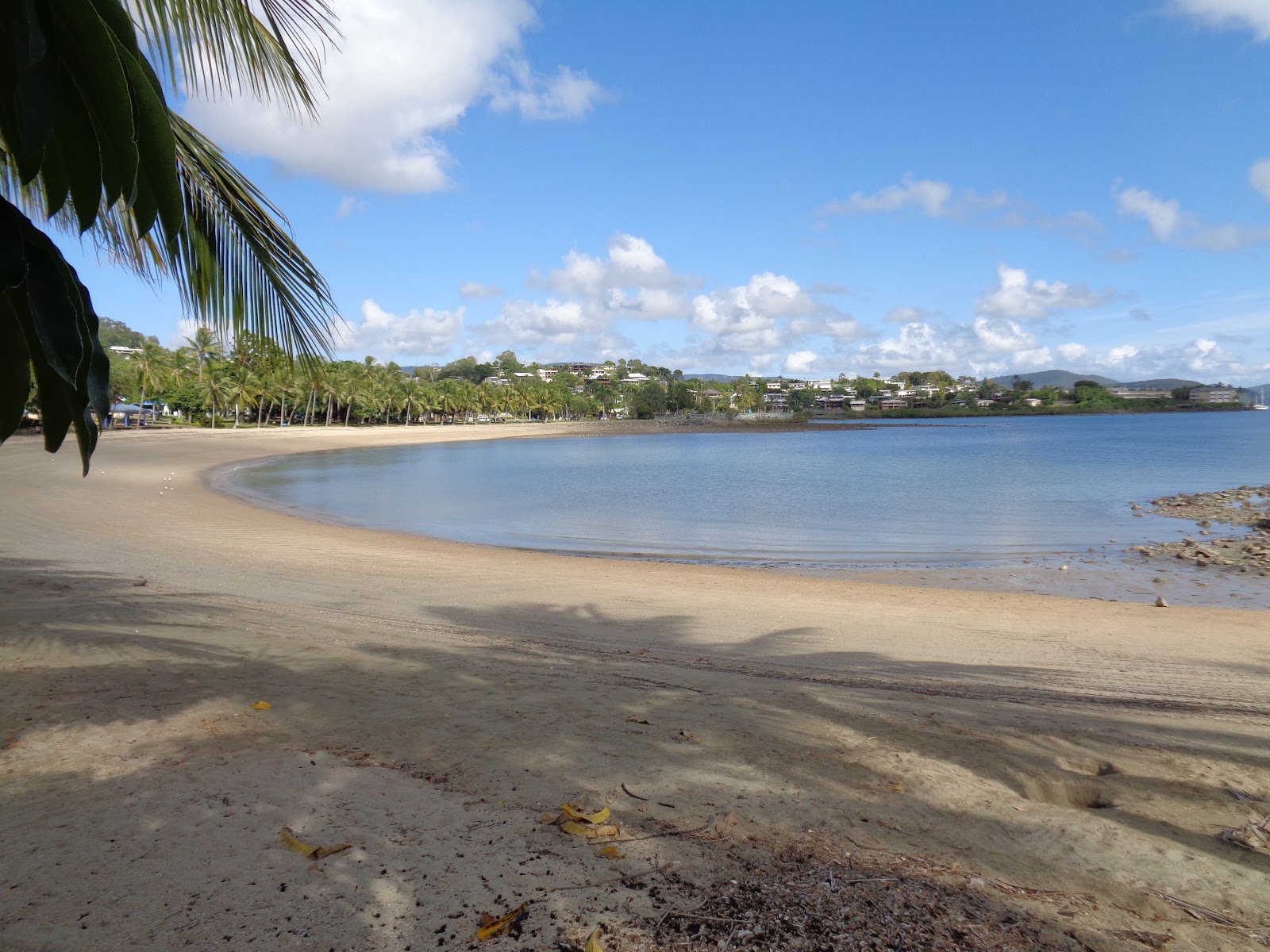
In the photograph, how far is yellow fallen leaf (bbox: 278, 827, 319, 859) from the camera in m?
2.60

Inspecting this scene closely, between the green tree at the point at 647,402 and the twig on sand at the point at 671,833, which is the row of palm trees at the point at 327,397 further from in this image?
the twig on sand at the point at 671,833

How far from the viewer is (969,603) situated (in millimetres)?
10891

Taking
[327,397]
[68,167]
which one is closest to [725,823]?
[68,167]

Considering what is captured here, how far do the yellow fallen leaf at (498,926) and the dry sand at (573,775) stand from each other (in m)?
0.04

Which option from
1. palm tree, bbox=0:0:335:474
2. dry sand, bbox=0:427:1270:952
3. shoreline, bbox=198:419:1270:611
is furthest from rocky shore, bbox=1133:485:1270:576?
palm tree, bbox=0:0:335:474

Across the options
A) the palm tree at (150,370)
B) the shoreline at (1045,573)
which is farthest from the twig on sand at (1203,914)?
the palm tree at (150,370)

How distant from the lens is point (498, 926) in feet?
7.38

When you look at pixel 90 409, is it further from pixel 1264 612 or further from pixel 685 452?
pixel 685 452

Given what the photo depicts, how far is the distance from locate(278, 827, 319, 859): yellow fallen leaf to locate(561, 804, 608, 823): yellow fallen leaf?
2.79ft

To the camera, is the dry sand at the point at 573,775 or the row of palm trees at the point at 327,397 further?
the row of palm trees at the point at 327,397

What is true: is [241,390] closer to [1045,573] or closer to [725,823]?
[1045,573]

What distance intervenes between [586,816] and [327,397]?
35.2 meters

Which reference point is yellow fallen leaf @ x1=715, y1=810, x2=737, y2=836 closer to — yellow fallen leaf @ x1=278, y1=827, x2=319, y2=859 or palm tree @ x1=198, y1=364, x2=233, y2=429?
yellow fallen leaf @ x1=278, y1=827, x2=319, y2=859

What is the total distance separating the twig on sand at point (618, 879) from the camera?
2.47 metres
